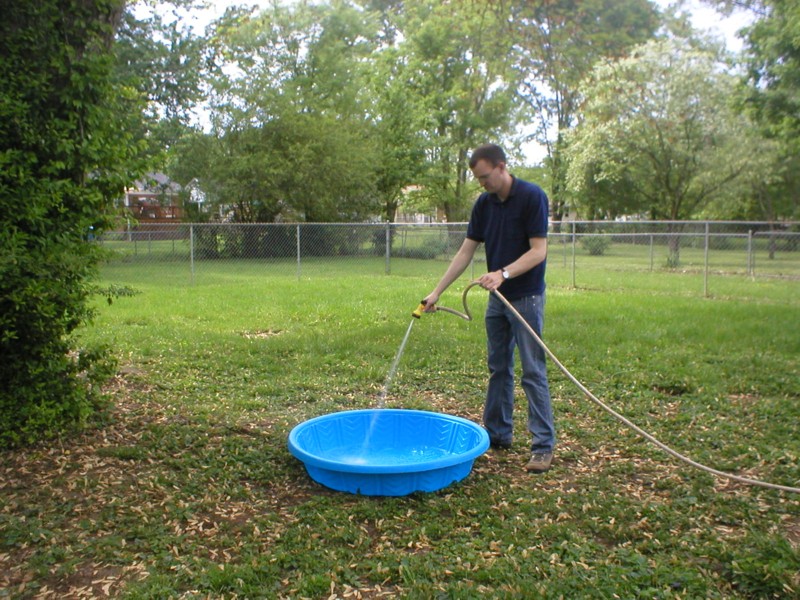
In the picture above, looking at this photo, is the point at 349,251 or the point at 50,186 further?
the point at 349,251

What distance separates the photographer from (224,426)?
4.53 m

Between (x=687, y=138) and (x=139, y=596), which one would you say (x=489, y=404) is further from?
(x=687, y=138)

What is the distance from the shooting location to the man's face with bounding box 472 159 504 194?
3.71 m

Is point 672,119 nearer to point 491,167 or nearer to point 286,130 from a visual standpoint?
point 286,130

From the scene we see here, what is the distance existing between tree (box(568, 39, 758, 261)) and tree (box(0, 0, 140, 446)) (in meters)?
18.6

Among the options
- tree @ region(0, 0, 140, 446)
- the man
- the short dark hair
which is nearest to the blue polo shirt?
the man

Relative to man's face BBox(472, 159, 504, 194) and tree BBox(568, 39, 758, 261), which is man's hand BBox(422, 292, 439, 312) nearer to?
man's face BBox(472, 159, 504, 194)

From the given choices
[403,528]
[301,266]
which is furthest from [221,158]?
[403,528]

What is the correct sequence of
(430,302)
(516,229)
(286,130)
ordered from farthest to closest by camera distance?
1. (286,130)
2. (430,302)
3. (516,229)

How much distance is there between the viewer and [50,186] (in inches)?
146

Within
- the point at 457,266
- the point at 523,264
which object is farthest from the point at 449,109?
the point at 523,264

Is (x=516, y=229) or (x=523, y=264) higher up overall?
(x=516, y=229)

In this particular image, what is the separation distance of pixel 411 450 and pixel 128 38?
17567 mm

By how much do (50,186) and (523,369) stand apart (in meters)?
2.74
